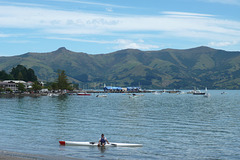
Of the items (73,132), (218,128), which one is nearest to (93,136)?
(73,132)

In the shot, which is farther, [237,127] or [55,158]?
[237,127]

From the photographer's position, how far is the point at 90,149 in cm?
4675

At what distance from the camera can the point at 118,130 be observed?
66688 mm

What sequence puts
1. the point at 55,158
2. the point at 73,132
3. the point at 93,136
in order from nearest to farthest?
the point at 55,158 < the point at 93,136 < the point at 73,132

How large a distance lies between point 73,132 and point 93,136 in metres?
6.52

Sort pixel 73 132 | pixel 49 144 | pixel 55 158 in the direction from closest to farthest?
pixel 55 158
pixel 49 144
pixel 73 132

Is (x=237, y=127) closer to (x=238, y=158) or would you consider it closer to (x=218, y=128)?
(x=218, y=128)

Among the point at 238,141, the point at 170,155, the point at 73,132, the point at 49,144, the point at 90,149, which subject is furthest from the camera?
the point at 73,132

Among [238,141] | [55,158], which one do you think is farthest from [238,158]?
[55,158]

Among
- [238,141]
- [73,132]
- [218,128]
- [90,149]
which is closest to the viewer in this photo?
[90,149]

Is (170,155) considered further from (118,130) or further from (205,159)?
(118,130)

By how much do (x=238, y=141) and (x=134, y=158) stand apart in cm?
2296

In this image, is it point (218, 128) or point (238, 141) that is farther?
point (218, 128)

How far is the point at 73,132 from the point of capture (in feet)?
208
